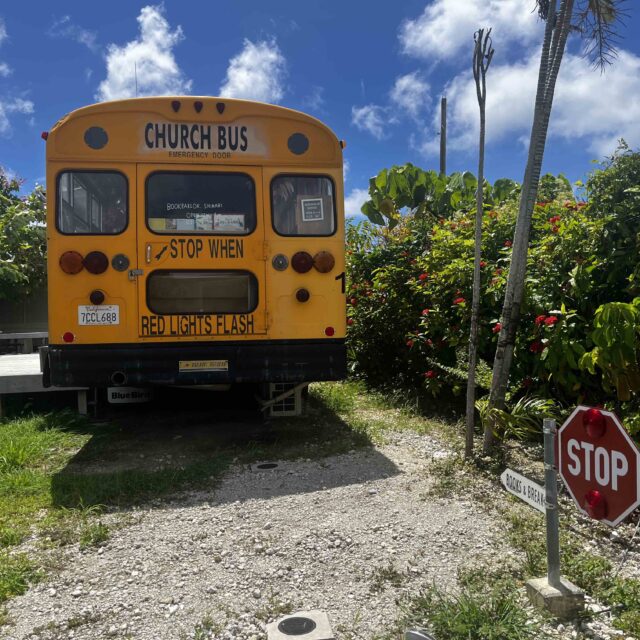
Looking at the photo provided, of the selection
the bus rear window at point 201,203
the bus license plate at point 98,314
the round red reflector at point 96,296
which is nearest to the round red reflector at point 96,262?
the round red reflector at point 96,296

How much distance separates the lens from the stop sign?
2.34 meters

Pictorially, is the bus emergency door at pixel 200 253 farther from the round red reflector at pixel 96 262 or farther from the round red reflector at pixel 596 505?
the round red reflector at pixel 596 505

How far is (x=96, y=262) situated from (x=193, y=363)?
1.19 metres

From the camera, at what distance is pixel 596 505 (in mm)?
2479

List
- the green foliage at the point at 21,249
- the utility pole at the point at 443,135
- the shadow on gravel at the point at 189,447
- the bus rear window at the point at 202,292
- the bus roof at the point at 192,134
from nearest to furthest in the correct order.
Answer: the shadow on gravel at the point at 189,447, the bus roof at the point at 192,134, the bus rear window at the point at 202,292, the green foliage at the point at 21,249, the utility pole at the point at 443,135

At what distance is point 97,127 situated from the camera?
5.09 metres

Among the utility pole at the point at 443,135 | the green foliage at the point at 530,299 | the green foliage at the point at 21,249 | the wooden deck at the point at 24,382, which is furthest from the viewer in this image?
the utility pole at the point at 443,135

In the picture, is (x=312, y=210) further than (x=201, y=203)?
Yes

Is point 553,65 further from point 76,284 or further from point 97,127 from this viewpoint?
point 76,284

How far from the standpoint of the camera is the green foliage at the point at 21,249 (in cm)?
1118

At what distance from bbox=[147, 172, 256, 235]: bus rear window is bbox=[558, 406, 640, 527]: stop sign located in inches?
137

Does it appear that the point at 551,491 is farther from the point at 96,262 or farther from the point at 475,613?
the point at 96,262

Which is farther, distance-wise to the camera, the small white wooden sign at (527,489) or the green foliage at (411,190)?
the green foliage at (411,190)

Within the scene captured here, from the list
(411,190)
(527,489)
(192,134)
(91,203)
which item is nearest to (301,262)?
(192,134)
